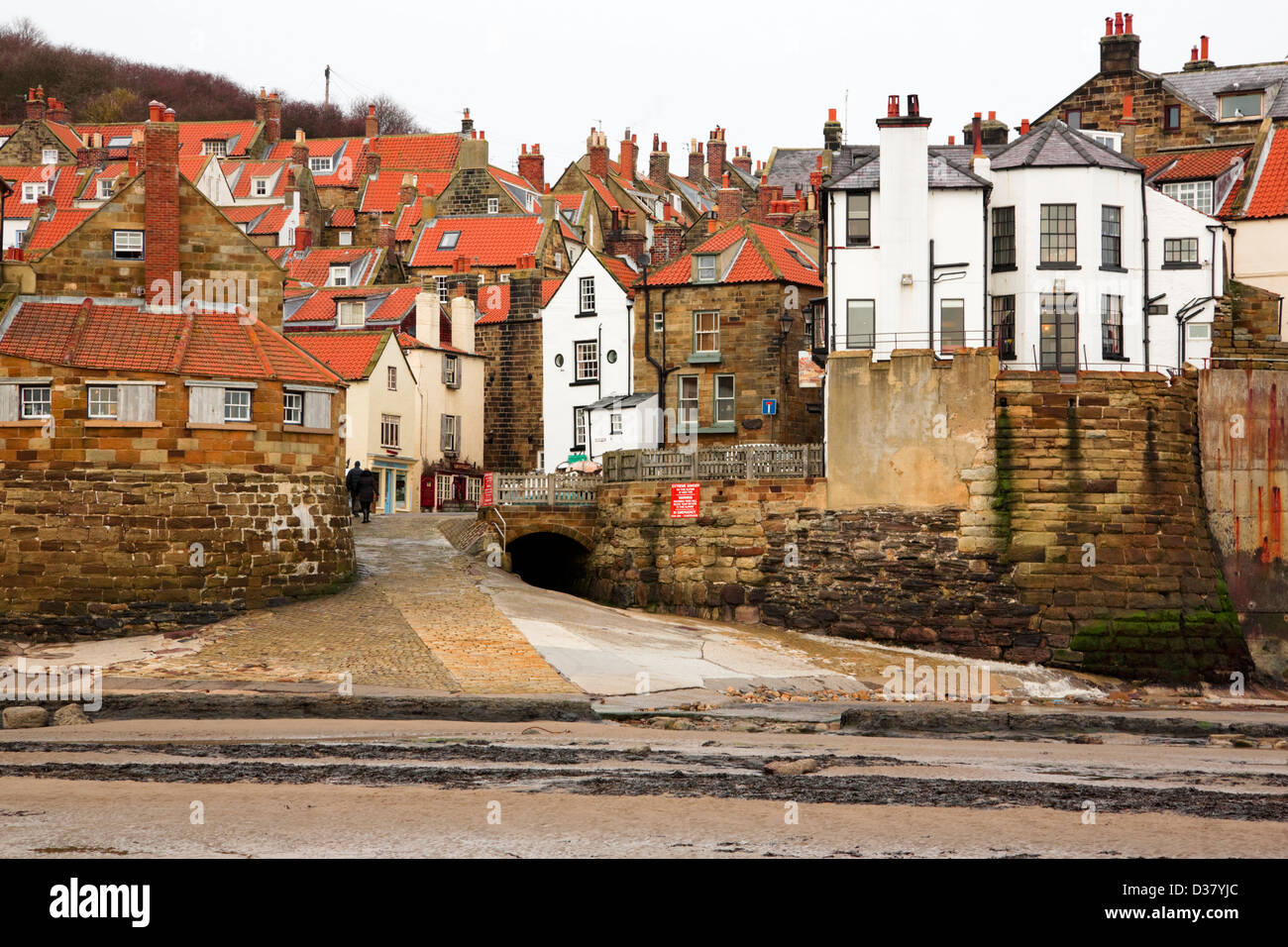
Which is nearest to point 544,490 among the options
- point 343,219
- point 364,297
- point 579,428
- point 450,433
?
point 579,428

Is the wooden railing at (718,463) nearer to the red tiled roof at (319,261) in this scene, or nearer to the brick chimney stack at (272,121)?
the red tiled roof at (319,261)

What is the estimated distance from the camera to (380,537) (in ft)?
132

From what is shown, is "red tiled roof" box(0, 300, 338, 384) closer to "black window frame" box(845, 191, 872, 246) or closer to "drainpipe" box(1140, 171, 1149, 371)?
"black window frame" box(845, 191, 872, 246)

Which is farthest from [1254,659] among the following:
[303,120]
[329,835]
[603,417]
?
[303,120]

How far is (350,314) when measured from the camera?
56.8 m

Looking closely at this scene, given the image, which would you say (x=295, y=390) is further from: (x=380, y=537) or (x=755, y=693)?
(x=755, y=693)

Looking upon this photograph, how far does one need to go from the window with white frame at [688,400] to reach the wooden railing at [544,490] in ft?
24.1

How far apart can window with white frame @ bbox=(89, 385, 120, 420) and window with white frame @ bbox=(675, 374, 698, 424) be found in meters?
20.8

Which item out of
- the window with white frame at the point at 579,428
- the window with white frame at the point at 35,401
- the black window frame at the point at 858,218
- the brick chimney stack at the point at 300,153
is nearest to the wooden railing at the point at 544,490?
the black window frame at the point at 858,218

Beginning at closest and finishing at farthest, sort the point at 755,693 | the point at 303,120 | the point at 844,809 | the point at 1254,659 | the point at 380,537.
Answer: the point at 844,809 < the point at 755,693 < the point at 1254,659 < the point at 380,537 < the point at 303,120

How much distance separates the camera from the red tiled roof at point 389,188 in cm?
8438

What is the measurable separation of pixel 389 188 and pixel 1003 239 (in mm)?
53736

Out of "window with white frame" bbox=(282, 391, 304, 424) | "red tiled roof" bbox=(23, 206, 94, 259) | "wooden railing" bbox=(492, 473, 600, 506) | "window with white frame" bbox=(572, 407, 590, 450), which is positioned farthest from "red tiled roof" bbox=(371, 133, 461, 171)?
"window with white frame" bbox=(282, 391, 304, 424)
